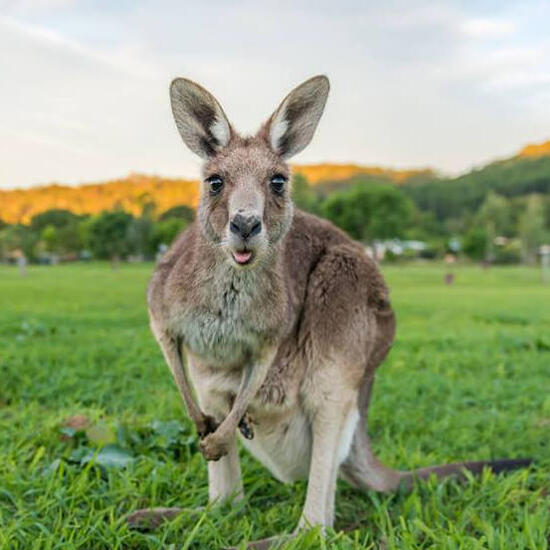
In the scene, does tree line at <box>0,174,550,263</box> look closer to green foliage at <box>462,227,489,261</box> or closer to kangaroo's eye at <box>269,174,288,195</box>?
green foliage at <box>462,227,489,261</box>

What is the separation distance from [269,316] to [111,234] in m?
34.9

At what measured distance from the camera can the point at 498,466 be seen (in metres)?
2.52

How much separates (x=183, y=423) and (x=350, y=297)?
51.9 inches

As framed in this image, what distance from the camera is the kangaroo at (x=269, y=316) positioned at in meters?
1.82

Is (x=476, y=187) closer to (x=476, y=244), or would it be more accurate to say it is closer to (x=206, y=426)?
(x=476, y=244)

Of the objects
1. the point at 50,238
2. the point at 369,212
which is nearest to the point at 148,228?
the point at 50,238

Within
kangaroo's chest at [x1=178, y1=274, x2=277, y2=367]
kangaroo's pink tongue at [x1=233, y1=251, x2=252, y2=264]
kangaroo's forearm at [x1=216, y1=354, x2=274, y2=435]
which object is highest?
kangaroo's pink tongue at [x1=233, y1=251, x2=252, y2=264]

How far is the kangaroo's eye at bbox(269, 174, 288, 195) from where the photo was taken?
186cm

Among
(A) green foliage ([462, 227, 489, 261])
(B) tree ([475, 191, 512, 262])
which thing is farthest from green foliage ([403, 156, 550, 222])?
(A) green foliage ([462, 227, 489, 261])

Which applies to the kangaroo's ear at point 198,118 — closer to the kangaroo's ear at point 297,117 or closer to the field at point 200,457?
the kangaroo's ear at point 297,117

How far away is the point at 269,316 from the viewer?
73.0 inches

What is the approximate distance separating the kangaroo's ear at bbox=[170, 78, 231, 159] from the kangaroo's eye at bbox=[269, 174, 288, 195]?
204 mm

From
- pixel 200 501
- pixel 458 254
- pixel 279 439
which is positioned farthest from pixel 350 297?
pixel 458 254

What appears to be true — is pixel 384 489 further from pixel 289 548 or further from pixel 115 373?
pixel 115 373
